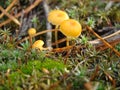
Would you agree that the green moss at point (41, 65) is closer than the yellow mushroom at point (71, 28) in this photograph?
Yes

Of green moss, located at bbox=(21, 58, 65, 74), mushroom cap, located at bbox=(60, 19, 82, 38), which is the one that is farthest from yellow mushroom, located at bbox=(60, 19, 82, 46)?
green moss, located at bbox=(21, 58, 65, 74)

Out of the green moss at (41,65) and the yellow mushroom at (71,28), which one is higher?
the yellow mushroom at (71,28)

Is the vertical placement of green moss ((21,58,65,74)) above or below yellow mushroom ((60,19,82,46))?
below

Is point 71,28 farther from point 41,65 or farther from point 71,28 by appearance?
point 41,65

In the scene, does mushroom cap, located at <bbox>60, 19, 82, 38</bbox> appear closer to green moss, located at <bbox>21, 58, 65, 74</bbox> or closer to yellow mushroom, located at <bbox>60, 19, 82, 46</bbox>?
yellow mushroom, located at <bbox>60, 19, 82, 46</bbox>

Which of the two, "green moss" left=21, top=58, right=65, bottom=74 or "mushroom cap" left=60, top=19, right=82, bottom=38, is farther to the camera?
"mushroom cap" left=60, top=19, right=82, bottom=38

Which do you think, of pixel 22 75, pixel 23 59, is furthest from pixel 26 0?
pixel 22 75

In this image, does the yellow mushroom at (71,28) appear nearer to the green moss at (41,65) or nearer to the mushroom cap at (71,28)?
the mushroom cap at (71,28)

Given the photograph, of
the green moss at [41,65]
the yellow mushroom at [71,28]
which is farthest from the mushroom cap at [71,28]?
the green moss at [41,65]

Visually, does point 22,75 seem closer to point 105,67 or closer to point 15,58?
point 15,58

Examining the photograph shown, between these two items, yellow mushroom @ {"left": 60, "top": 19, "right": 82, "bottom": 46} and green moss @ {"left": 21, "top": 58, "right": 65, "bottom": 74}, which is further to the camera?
yellow mushroom @ {"left": 60, "top": 19, "right": 82, "bottom": 46}

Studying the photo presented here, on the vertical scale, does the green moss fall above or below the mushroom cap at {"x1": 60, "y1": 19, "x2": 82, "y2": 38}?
below
